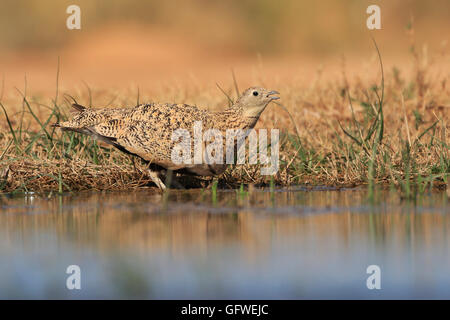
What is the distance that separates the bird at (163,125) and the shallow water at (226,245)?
36 centimetres

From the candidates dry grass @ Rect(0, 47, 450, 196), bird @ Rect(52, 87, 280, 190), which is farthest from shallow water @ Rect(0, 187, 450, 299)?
dry grass @ Rect(0, 47, 450, 196)

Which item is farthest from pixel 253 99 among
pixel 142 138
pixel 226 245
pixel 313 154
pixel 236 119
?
pixel 226 245

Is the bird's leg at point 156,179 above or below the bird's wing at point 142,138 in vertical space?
below

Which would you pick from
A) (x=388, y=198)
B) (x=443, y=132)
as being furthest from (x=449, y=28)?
(x=388, y=198)

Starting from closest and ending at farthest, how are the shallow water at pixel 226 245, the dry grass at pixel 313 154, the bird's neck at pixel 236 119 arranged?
the shallow water at pixel 226 245 → the bird's neck at pixel 236 119 → the dry grass at pixel 313 154

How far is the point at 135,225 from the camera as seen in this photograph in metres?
6.12

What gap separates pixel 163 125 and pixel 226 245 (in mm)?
2618

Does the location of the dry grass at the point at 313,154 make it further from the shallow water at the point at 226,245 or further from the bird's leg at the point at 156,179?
the shallow water at the point at 226,245

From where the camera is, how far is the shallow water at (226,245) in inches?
176

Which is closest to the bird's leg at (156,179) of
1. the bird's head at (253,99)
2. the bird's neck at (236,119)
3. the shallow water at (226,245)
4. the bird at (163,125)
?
the bird at (163,125)

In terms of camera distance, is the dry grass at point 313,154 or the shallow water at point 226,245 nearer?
the shallow water at point 226,245

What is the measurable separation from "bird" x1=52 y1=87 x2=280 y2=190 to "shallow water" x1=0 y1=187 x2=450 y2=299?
36cm

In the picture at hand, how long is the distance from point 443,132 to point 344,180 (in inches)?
43.7

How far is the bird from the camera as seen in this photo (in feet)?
25.4
